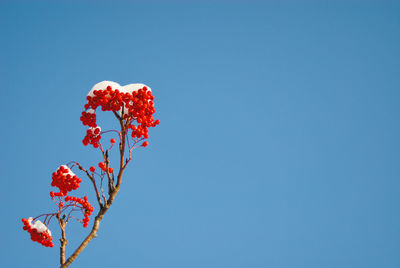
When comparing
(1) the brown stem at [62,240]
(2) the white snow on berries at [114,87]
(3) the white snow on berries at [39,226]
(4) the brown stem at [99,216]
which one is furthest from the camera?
(3) the white snow on berries at [39,226]

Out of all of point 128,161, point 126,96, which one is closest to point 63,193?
point 128,161

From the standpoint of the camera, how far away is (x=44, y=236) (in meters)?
7.26

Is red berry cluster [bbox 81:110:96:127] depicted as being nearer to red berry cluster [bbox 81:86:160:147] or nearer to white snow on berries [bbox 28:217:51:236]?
red berry cluster [bbox 81:86:160:147]

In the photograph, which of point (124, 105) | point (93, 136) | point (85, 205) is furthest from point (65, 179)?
point (124, 105)

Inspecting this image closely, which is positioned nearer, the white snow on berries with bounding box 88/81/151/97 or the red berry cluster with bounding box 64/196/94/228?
the white snow on berries with bounding box 88/81/151/97

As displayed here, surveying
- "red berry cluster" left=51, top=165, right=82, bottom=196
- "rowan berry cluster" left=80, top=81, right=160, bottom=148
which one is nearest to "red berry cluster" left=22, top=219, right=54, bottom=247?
"red berry cluster" left=51, top=165, right=82, bottom=196

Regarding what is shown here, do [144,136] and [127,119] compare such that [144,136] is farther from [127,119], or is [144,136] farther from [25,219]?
[25,219]

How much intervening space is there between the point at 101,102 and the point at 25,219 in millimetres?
3335

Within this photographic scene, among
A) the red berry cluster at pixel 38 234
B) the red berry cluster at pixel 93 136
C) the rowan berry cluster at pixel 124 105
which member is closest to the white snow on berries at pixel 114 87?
the rowan berry cluster at pixel 124 105

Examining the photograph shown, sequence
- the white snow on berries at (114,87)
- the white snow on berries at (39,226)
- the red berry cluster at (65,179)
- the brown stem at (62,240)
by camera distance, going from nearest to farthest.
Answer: the brown stem at (62,240), the white snow on berries at (114,87), the red berry cluster at (65,179), the white snow on berries at (39,226)

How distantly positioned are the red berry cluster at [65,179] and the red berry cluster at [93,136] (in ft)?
3.13

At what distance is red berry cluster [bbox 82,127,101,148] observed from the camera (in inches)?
258

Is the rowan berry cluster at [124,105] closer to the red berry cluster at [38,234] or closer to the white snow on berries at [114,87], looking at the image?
the white snow on berries at [114,87]

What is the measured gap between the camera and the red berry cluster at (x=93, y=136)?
656cm
